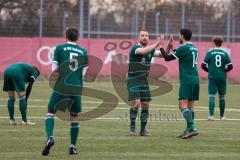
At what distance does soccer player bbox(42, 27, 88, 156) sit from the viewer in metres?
12.5

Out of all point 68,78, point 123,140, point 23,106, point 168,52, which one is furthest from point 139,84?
point 68,78

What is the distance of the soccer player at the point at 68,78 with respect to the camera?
40.9ft

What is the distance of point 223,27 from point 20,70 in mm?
25449

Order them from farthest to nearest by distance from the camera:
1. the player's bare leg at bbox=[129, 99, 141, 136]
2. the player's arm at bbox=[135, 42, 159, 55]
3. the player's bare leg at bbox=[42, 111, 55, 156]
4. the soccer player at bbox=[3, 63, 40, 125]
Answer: the soccer player at bbox=[3, 63, 40, 125]
the player's bare leg at bbox=[129, 99, 141, 136]
the player's arm at bbox=[135, 42, 159, 55]
the player's bare leg at bbox=[42, 111, 55, 156]

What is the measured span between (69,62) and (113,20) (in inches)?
1235

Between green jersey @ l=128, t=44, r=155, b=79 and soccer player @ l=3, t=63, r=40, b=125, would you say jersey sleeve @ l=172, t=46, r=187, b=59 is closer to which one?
green jersey @ l=128, t=44, r=155, b=79

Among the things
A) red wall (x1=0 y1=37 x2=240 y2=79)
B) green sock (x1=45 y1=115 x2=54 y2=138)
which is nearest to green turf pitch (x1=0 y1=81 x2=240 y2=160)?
green sock (x1=45 y1=115 x2=54 y2=138)

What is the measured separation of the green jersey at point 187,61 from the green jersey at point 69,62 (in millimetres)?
3330

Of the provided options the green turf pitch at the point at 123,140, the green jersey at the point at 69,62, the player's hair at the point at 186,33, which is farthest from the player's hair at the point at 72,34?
the player's hair at the point at 186,33

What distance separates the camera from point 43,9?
39.9 metres

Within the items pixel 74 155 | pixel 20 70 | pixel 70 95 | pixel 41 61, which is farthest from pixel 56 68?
pixel 41 61

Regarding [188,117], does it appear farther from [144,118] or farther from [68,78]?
[68,78]

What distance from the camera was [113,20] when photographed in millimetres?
43688

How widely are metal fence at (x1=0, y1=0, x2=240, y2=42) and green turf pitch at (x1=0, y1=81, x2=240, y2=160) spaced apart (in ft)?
59.9
